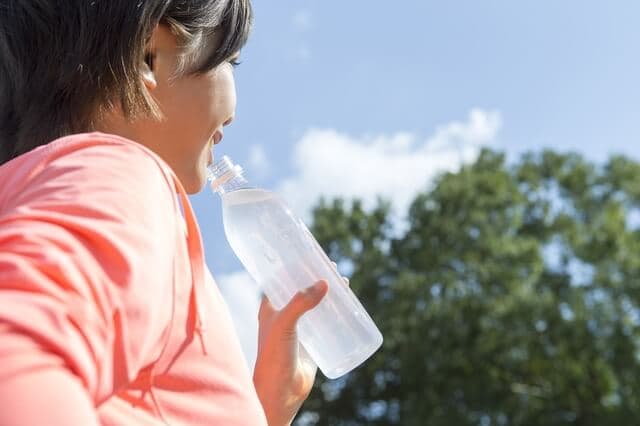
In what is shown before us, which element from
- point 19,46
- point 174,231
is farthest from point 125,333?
point 19,46

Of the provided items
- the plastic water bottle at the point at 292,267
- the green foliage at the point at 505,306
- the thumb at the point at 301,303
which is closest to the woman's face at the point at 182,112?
the thumb at the point at 301,303

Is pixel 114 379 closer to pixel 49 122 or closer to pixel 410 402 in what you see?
pixel 49 122

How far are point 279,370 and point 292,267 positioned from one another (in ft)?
1.55

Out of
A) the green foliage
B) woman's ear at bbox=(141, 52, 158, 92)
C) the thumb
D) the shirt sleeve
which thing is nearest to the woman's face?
woman's ear at bbox=(141, 52, 158, 92)

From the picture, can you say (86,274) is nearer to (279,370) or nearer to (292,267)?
(279,370)

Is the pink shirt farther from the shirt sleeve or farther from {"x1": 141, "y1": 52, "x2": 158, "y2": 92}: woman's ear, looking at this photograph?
{"x1": 141, "y1": 52, "x2": 158, "y2": 92}: woman's ear

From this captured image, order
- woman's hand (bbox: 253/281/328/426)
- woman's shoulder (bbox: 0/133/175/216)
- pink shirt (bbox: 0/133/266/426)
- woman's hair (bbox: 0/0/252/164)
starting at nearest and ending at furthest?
pink shirt (bbox: 0/133/266/426), woman's shoulder (bbox: 0/133/175/216), woman's hair (bbox: 0/0/252/164), woman's hand (bbox: 253/281/328/426)

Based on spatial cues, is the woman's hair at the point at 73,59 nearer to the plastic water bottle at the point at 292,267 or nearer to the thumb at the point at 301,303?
the thumb at the point at 301,303

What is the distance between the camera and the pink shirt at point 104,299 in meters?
0.77

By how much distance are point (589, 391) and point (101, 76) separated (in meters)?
23.5

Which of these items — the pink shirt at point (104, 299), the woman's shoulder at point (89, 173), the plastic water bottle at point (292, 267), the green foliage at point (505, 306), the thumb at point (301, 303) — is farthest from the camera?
the green foliage at point (505, 306)

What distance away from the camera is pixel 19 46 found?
4.41 feet

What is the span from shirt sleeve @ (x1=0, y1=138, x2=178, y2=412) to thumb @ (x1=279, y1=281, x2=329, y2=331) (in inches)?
24.3

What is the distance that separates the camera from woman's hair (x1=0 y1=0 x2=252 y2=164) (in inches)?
51.0
